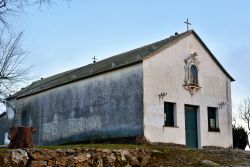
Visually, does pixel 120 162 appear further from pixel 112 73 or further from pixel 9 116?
pixel 9 116

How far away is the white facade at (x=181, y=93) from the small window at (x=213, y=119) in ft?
0.60

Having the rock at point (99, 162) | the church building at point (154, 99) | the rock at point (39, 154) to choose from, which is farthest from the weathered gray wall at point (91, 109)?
the rock at point (39, 154)

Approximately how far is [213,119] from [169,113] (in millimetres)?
3882

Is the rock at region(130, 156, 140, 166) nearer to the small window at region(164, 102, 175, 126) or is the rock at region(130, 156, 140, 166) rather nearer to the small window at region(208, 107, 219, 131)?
the small window at region(164, 102, 175, 126)

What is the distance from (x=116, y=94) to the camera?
86.6 ft

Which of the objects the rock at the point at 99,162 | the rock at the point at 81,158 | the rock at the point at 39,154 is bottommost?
the rock at the point at 99,162

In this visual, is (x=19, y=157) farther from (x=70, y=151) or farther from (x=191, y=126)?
(x=191, y=126)

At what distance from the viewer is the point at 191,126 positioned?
27.0m

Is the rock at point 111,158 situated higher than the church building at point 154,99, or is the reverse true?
the church building at point 154,99

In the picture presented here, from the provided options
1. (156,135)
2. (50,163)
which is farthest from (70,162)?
(156,135)

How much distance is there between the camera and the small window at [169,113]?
25.7 meters

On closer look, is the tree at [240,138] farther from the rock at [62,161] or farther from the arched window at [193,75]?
the rock at [62,161]

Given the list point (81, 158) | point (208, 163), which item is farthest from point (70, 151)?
point (208, 163)

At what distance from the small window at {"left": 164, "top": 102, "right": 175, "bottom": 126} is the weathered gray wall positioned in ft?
6.10
